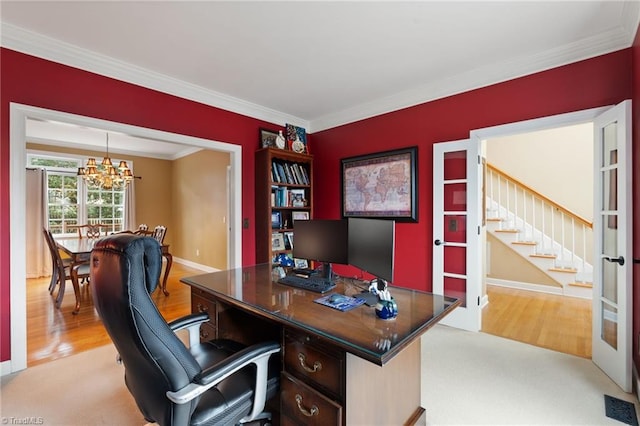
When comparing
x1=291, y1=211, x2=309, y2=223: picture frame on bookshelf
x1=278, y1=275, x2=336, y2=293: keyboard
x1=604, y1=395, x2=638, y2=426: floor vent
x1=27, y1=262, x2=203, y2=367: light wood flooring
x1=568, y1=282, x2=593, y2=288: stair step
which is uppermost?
x1=291, y1=211, x2=309, y2=223: picture frame on bookshelf

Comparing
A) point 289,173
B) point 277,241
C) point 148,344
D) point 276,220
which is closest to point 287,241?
point 277,241

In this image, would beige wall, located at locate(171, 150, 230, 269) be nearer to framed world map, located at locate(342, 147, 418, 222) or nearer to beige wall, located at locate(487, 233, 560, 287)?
framed world map, located at locate(342, 147, 418, 222)

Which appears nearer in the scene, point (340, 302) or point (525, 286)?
point (340, 302)

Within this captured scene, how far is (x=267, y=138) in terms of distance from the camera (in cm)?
389

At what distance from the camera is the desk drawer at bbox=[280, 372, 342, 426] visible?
113cm

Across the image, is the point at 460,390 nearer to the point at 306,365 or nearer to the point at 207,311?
the point at 306,365

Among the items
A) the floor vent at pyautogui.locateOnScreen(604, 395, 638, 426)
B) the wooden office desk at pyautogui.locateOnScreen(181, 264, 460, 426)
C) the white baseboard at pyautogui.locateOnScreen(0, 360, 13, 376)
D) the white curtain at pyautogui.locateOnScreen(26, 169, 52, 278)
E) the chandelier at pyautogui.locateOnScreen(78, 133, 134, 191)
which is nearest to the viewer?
the wooden office desk at pyautogui.locateOnScreen(181, 264, 460, 426)

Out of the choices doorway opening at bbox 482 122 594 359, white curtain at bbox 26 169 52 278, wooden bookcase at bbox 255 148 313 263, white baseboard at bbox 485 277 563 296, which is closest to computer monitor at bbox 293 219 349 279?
wooden bookcase at bbox 255 148 313 263

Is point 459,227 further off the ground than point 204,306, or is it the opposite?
point 459,227

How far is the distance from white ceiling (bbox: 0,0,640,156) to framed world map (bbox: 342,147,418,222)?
80 centimetres

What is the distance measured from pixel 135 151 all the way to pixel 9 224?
15.3 feet

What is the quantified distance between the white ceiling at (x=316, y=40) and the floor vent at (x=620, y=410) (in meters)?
2.46

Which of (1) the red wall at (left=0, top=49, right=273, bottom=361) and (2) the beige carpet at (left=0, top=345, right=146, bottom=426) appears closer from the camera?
(2) the beige carpet at (left=0, top=345, right=146, bottom=426)

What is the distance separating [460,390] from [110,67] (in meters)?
3.82
